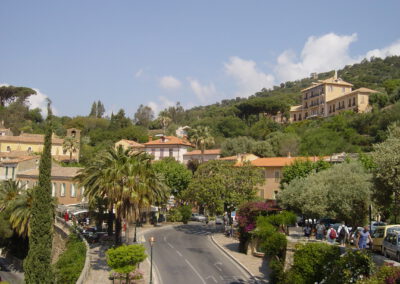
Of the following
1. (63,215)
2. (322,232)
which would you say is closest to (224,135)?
(63,215)

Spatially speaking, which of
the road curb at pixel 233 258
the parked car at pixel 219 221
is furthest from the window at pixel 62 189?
the road curb at pixel 233 258

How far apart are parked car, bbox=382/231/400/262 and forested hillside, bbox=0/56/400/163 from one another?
51.9 m

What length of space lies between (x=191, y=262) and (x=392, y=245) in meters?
15.3

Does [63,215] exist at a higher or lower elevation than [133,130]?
lower

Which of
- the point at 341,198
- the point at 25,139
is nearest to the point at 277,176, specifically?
the point at 341,198

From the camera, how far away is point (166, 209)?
61.6m

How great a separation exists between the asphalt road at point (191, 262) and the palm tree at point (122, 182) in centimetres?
470

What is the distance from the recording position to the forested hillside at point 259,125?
7731cm

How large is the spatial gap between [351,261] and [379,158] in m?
8.38

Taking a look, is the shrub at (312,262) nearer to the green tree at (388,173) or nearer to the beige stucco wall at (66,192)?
the green tree at (388,173)

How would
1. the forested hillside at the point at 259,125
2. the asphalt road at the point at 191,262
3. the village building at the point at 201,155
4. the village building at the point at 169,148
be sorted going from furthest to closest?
the village building at the point at 169,148 → the village building at the point at 201,155 → the forested hillside at the point at 259,125 → the asphalt road at the point at 191,262

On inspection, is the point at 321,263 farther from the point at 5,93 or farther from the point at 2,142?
the point at 5,93

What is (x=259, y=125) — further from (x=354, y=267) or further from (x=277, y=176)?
(x=354, y=267)

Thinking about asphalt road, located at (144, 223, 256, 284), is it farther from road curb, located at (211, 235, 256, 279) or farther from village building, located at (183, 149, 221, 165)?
village building, located at (183, 149, 221, 165)
